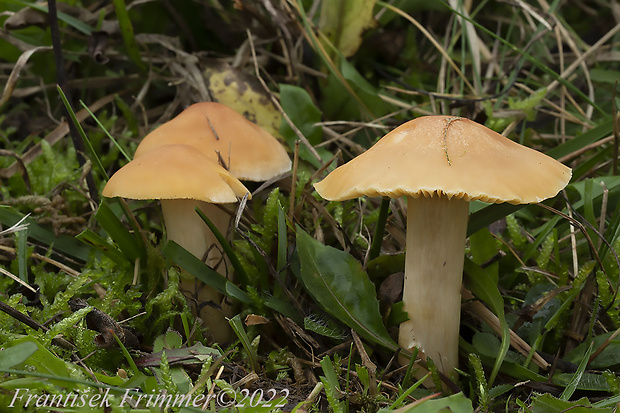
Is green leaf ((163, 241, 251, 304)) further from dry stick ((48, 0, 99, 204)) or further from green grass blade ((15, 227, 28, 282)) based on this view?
dry stick ((48, 0, 99, 204))

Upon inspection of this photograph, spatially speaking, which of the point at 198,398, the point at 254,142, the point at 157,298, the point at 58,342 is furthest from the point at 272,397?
the point at 254,142

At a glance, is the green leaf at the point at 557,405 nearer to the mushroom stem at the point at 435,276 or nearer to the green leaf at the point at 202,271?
the mushroom stem at the point at 435,276

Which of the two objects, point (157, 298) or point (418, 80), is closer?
point (157, 298)

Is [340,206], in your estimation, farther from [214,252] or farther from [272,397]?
[272,397]

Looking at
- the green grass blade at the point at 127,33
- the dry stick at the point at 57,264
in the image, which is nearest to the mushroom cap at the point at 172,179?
the dry stick at the point at 57,264

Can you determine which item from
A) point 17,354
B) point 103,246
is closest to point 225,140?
point 103,246

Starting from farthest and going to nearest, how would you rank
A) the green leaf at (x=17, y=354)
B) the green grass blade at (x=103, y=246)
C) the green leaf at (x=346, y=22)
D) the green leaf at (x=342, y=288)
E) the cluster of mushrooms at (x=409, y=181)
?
the green leaf at (x=346, y=22) → the green grass blade at (x=103, y=246) → the green leaf at (x=342, y=288) → the cluster of mushrooms at (x=409, y=181) → the green leaf at (x=17, y=354)
